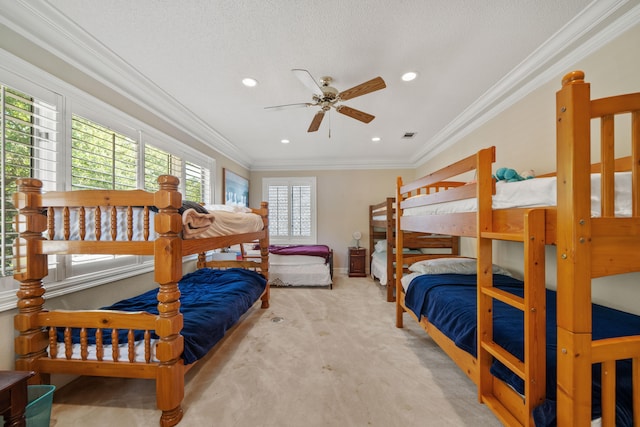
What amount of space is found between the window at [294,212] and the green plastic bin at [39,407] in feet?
13.2

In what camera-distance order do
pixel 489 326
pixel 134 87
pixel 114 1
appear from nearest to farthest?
pixel 489 326 → pixel 114 1 → pixel 134 87

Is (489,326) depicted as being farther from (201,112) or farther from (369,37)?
(201,112)

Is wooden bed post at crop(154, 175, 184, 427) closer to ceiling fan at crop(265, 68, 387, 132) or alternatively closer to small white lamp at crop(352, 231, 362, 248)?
ceiling fan at crop(265, 68, 387, 132)

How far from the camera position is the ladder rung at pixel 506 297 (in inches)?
42.3

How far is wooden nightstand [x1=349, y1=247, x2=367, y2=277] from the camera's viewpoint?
4848mm

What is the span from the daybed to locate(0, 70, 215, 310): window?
2.02 metres

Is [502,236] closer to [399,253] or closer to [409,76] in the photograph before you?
[399,253]

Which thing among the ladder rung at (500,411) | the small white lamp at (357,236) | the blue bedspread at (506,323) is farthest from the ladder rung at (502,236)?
the small white lamp at (357,236)

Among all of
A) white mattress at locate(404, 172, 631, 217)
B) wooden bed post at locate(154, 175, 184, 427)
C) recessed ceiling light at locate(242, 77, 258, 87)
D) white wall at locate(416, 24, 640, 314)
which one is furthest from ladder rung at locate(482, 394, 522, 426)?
recessed ceiling light at locate(242, 77, 258, 87)

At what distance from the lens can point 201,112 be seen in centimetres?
293

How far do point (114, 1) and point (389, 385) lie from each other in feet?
10.2

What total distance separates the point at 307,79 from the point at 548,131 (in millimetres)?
2154

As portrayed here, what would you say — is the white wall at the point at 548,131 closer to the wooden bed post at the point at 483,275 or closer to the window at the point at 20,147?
the wooden bed post at the point at 483,275

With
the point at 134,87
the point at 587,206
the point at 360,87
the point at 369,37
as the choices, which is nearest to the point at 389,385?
the point at 587,206
